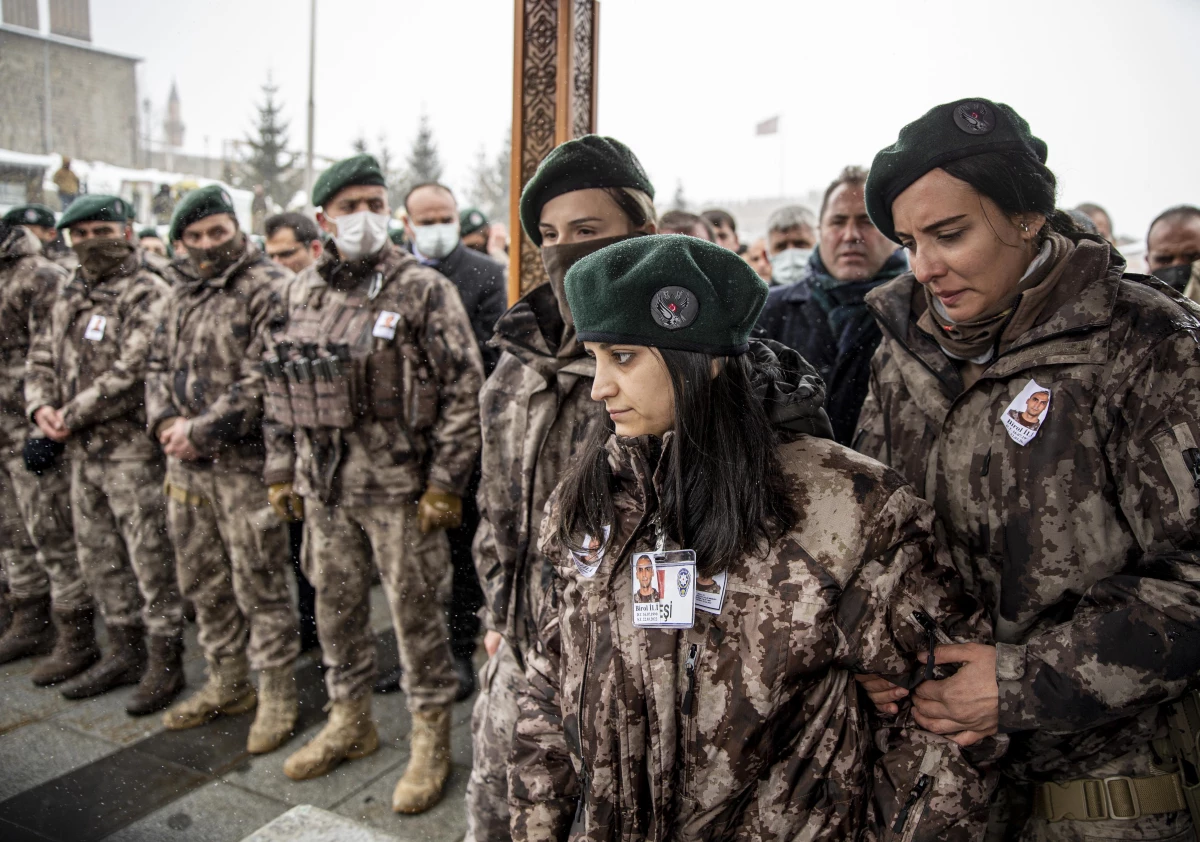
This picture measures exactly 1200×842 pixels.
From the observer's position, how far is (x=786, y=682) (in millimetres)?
1409

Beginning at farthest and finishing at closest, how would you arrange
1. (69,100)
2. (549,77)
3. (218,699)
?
(69,100) < (218,699) < (549,77)

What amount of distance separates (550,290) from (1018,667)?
1423 millimetres

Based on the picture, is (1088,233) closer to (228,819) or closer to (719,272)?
(719,272)

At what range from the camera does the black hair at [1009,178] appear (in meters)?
1.61

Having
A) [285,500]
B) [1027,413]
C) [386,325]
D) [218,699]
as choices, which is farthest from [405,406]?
[1027,413]

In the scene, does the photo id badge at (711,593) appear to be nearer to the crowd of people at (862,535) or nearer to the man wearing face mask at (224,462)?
the crowd of people at (862,535)

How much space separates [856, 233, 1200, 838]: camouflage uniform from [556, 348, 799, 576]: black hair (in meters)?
0.48

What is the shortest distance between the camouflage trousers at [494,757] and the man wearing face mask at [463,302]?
1.96 m

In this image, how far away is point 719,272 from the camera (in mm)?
1491

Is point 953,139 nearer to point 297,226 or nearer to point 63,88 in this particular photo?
point 297,226

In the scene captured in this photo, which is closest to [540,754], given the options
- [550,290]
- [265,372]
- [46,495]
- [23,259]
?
[550,290]

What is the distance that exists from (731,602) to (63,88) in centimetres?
566

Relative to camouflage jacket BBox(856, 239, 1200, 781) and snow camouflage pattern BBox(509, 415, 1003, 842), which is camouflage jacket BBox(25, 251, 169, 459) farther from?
camouflage jacket BBox(856, 239, 1200, 781)

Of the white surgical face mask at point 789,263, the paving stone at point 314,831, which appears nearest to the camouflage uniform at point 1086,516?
the paving stone at point 314,831
